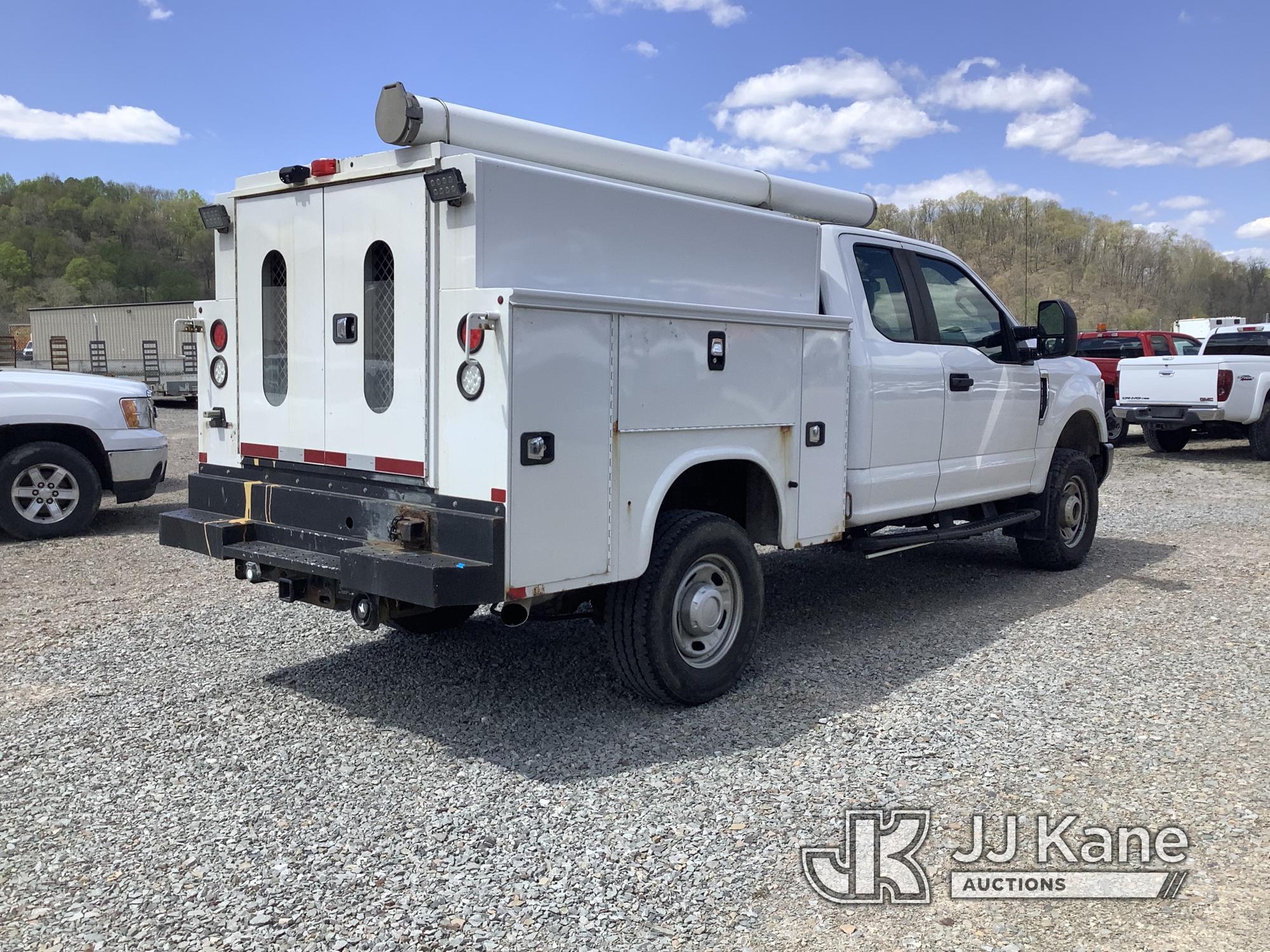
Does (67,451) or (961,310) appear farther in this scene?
(67,451)

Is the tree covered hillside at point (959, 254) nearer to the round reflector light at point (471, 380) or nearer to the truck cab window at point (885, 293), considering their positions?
the truck cab window at point (885, 293)

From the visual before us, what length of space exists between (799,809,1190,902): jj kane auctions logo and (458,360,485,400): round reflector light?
2.05 m

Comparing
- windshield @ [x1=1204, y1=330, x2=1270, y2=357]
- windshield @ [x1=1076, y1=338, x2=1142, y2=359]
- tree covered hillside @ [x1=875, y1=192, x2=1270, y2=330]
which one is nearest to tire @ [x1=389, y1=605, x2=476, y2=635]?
windshield @ [x1=1204, y1=330, x2=1270, y2=357]

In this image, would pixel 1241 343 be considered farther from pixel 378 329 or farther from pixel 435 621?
pixel 378 329

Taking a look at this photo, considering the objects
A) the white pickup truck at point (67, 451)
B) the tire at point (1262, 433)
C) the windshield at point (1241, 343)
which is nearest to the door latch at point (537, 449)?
the white pickup truck at point (67, 451)

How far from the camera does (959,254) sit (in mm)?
52031

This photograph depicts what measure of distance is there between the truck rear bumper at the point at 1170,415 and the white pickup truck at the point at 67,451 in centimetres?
1362

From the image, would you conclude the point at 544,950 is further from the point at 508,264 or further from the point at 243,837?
the point at 508,264

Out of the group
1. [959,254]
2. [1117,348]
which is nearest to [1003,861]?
[1117,348]

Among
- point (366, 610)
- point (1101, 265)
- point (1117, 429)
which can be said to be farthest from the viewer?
point (1101, 265)

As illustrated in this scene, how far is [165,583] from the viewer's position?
24.7ft

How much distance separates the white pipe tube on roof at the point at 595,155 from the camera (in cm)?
429

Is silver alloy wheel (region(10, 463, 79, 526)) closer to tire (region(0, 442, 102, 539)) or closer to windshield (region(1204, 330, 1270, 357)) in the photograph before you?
tire (region(0, 442, 102, 539))

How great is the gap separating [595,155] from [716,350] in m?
1.08
